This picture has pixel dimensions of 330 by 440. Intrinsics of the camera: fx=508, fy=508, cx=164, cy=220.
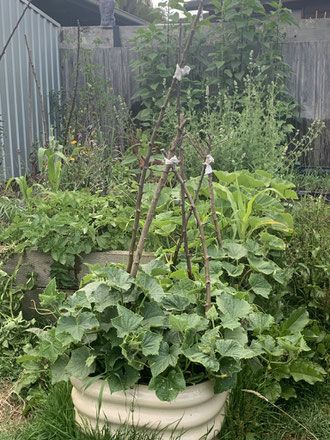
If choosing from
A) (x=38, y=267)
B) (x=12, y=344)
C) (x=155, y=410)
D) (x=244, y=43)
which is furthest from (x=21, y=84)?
(x=155, y=410)

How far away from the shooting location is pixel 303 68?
6.59 m

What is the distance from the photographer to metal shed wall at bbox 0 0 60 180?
17.3 ft

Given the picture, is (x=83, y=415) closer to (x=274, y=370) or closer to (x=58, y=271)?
(x=274, y=370)

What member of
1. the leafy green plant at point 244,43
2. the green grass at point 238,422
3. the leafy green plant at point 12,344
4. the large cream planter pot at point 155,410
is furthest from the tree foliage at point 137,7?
the large cream planter pot at point 155,410

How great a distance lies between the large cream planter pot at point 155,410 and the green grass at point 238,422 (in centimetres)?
4

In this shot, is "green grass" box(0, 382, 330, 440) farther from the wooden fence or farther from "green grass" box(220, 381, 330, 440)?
the wooden fence

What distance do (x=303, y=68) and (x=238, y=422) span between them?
5.66 m

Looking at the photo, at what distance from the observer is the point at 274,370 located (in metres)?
2.13

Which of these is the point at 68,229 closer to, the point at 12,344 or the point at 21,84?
the point at 12,344

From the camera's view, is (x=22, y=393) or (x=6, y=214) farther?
(x=6, y=214)

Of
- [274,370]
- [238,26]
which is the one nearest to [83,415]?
[274,370]

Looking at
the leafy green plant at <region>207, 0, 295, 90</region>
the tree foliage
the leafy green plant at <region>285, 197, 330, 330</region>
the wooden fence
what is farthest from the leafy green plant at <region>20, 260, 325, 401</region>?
the tree foliage

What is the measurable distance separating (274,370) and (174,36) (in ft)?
16.8

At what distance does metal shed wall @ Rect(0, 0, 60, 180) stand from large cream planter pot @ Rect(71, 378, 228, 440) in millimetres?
3347
